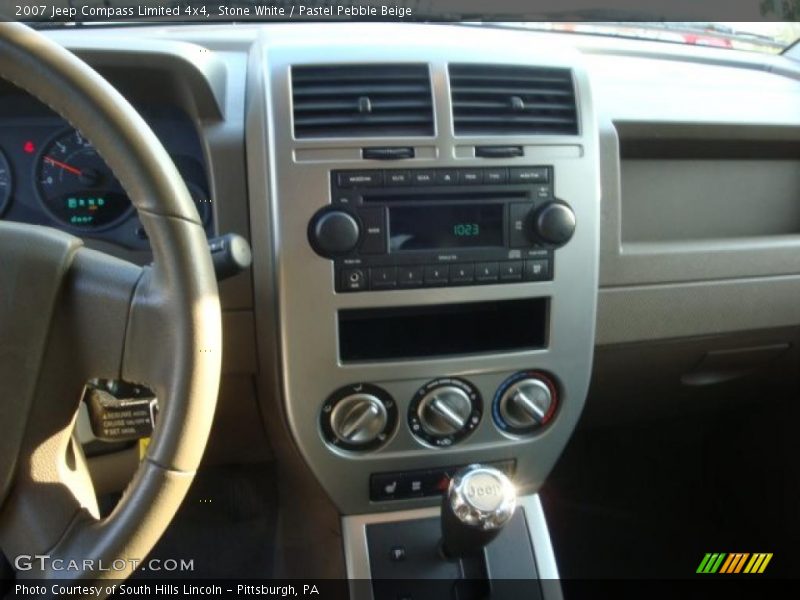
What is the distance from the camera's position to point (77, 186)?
Answer: 3.93 ft

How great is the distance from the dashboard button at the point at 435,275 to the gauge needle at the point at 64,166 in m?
0.53

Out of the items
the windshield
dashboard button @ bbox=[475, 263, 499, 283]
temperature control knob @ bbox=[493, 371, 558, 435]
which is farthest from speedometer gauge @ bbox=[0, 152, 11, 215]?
the windshield

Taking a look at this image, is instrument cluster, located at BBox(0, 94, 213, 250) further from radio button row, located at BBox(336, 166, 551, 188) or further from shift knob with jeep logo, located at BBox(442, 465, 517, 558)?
shift knob with jeep logo, located at BBox(442, 465, 517, 558)

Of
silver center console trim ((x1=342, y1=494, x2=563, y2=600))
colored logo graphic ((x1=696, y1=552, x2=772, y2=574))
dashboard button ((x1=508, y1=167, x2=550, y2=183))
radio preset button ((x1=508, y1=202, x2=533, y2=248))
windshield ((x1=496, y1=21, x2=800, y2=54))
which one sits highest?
windshield ((x1=496, y1=21, x2=800, y2=54))

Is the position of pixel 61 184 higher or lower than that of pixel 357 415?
higher

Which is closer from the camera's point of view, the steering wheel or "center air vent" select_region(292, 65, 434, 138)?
the steering wheel

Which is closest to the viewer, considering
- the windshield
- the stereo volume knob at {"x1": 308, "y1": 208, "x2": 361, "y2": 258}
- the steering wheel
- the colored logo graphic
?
the steering wheel

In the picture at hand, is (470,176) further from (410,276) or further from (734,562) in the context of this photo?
(734,562)

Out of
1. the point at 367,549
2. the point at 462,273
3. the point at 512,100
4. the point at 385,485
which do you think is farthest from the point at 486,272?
the point at 367,549

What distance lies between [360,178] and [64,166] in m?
0.44

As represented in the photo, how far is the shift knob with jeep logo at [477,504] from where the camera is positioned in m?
1.14

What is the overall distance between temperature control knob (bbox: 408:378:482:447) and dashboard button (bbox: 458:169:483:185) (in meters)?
0.30

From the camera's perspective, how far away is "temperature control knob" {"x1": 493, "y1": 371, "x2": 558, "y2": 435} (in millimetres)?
1286

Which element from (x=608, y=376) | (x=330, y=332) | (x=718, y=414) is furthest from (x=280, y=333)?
(x=718, y=414)
